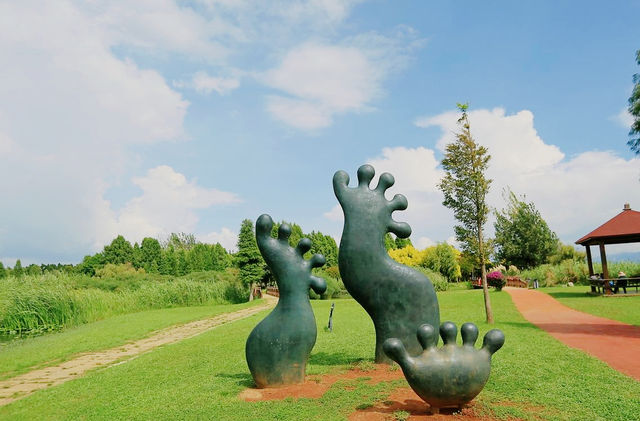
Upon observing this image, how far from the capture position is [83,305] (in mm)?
20828

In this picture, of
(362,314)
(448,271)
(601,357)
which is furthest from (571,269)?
(601,357)

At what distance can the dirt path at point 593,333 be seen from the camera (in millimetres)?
8062

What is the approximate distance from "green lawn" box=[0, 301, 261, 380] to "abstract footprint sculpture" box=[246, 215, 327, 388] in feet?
24.2

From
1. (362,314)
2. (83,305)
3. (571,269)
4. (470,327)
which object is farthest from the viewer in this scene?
(571,269)

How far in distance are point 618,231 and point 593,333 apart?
1168 centimetres

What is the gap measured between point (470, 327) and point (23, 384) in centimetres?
924

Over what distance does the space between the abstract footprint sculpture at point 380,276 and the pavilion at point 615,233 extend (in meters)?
17.1

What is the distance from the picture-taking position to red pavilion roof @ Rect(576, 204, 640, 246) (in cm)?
1995

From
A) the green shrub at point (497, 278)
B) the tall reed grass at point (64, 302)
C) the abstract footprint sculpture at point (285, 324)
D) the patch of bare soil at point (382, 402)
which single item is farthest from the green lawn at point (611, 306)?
the tall reed grass at point (64, 302)

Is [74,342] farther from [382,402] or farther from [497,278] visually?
[497,278]

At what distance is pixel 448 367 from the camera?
15.3 feet

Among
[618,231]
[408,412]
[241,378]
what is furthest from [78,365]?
[618,231]

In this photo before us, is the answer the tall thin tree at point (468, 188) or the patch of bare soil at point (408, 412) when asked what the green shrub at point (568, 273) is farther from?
the patch of bare soil at point (408, 412)

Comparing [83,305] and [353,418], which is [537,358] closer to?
[353,418]
